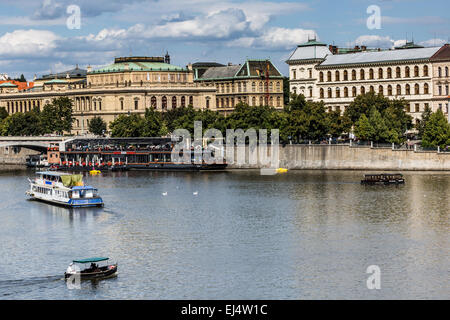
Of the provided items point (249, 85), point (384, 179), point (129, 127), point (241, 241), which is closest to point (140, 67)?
point (249, 85)

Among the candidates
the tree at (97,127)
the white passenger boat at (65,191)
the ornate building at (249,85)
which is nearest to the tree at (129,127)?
the tree at (97,127)

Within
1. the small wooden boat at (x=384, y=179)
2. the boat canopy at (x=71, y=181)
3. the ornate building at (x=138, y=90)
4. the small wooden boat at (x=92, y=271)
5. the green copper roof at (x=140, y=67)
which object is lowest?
the small wooden boat at (x=92, y=271)

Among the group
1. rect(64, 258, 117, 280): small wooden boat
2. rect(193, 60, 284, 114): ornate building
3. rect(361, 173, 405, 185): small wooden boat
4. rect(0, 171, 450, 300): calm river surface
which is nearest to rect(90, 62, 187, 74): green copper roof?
rect(193, 60, 284, 114): ornate building

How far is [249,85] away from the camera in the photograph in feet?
582

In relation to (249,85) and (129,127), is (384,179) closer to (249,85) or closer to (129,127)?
(129,127)

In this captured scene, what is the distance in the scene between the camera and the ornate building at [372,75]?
134m

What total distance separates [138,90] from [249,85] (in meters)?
18.8

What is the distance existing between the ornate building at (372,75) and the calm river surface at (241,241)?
37700 millimetres

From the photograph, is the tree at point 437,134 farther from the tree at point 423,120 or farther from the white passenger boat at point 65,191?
the white passenger boat at point 65,191

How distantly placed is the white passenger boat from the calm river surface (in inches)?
57.8

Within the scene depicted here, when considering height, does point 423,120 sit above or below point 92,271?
above

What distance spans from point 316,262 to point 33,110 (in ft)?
464
